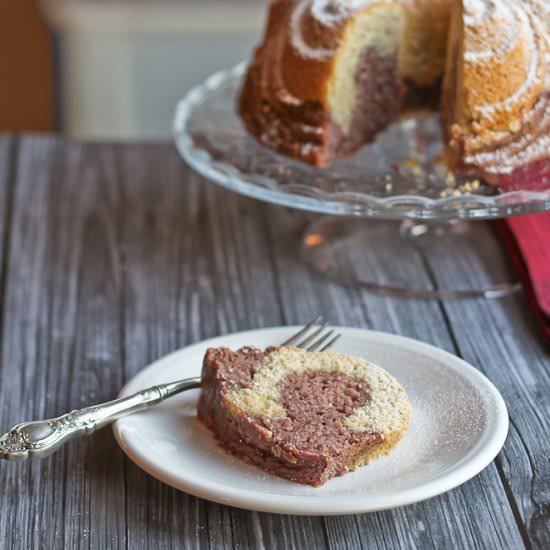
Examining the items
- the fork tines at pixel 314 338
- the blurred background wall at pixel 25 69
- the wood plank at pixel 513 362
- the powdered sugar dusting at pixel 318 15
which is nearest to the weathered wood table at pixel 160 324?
the wood plank at pixel 513 362

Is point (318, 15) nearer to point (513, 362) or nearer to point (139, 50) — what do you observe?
point (513, 362)

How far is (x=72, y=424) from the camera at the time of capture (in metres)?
0.93

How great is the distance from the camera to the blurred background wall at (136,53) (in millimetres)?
2719

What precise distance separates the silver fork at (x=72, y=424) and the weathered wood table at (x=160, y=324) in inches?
2.4

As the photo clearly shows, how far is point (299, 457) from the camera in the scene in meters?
0.88

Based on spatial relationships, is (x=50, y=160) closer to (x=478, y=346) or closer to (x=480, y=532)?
(x=478, y=346)

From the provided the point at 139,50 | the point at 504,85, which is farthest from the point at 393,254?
the point at 139,50

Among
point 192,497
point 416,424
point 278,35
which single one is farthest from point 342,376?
point 278,35

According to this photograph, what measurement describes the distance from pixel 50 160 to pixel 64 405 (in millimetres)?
766

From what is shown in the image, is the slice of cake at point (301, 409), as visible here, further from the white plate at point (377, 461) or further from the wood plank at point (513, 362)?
the wood plank at point (513, 362)

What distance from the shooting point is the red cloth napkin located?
1.26 m

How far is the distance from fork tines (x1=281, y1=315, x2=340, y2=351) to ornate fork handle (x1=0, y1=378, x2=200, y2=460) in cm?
16

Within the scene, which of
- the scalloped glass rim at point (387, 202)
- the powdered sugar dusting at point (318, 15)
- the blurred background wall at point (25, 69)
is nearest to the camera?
the scalloped glass rim at point (387, 202)

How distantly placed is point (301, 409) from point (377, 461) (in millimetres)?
87
